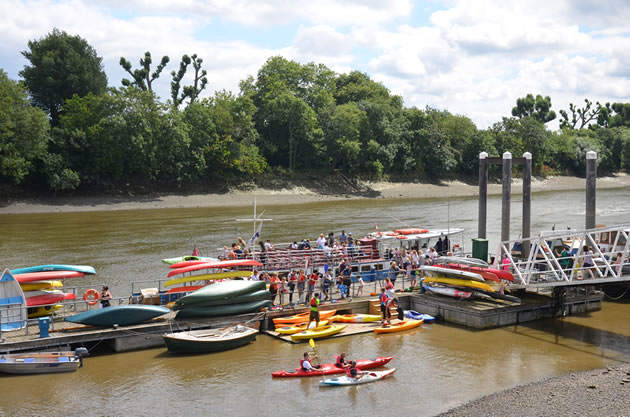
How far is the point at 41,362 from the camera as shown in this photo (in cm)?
1900

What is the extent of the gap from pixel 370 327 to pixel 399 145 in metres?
73.2

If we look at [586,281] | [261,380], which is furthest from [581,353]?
[261,380]

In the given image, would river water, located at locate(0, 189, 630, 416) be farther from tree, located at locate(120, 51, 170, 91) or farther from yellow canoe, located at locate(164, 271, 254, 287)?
tree, located at locate(120, 51, 170, 91)

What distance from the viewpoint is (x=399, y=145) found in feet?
311

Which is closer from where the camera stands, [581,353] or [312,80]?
[581,353]

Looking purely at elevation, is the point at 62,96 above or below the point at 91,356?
above

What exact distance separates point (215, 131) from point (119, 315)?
191ft

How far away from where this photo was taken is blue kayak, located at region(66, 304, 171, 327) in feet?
69.3

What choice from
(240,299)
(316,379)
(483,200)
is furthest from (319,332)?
(483,200)

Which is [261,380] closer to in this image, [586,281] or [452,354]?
[452,354]

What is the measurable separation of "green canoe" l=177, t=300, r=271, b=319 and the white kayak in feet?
18.8

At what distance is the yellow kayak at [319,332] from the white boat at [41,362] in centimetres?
745

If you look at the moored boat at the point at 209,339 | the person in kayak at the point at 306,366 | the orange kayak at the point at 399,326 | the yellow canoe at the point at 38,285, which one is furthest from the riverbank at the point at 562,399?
the yellow canoe at the point at 38,285

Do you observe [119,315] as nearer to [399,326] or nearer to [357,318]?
[357,318]
